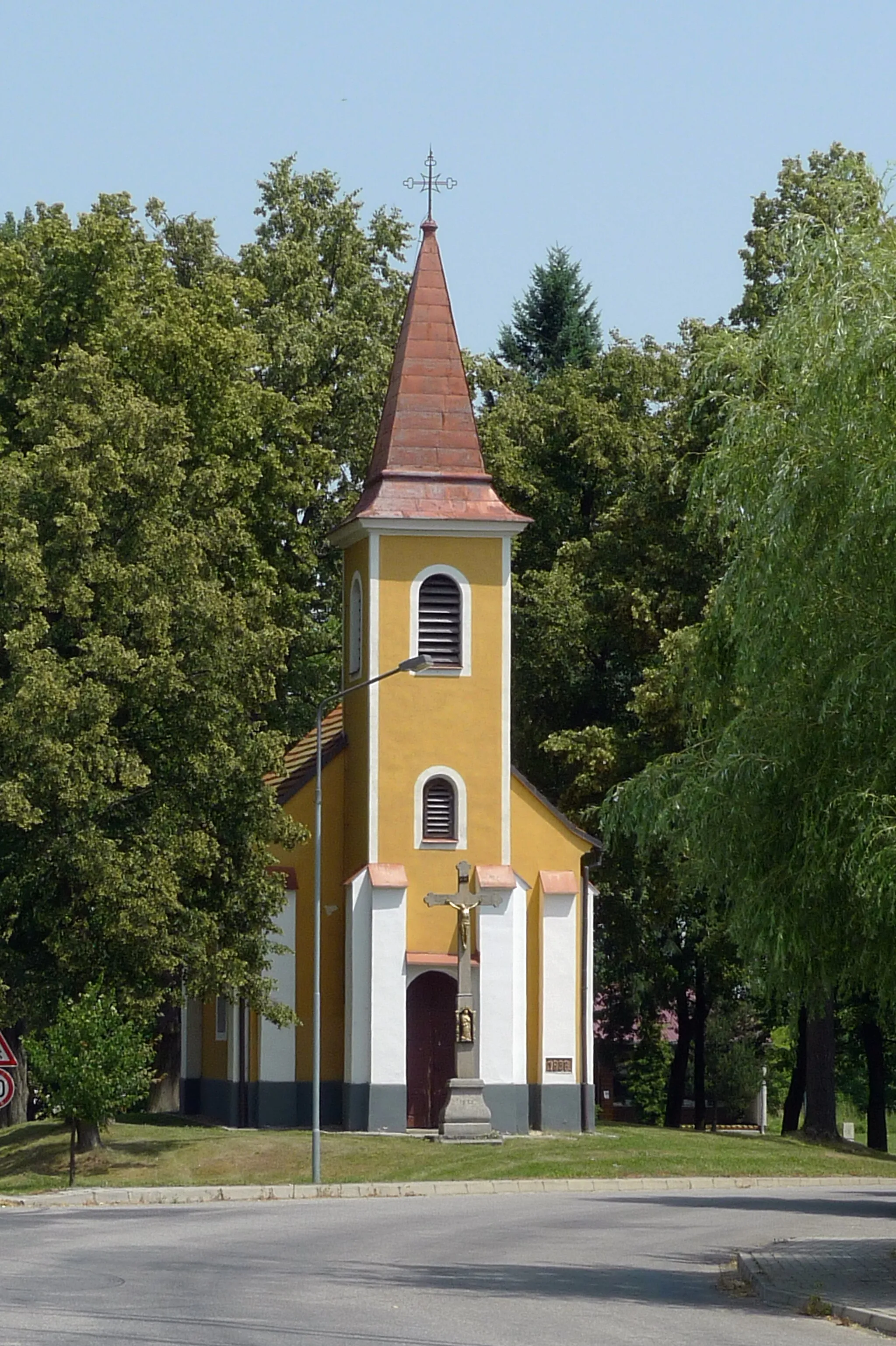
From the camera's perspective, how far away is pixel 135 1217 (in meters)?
26.0

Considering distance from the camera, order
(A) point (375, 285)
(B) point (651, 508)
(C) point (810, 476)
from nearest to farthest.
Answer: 1. (C) point (810, 476)
2. (B) point (651, 508)
3. (A) point (375, 285)

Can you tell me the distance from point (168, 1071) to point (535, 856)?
34.5 ft

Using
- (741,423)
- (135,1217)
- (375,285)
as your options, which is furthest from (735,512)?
(375,285)

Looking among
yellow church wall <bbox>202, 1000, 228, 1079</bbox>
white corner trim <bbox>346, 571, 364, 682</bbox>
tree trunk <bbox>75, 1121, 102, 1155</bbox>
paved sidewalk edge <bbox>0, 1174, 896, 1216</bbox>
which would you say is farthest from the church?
tree trunk <bbox>75, 1121, 102, 1155</bbox>

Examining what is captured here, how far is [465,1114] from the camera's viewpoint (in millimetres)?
36406

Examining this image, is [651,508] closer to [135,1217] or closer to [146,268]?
[146,268]

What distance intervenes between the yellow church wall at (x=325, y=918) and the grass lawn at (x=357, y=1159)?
221 centimetres

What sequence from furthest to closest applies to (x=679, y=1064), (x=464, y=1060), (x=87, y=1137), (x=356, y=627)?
(x=679, y=1064)
(x=356, y=627)
(x=464, y=1060)
(x=87, y=1137)

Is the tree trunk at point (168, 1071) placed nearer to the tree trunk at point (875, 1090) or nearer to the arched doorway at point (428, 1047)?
the arched doorway at point (428, 1047)

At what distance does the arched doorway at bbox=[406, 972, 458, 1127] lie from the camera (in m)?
39.3

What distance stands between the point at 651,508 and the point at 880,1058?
17.4m

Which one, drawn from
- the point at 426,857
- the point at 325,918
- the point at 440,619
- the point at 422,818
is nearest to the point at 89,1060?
the point at 325,918

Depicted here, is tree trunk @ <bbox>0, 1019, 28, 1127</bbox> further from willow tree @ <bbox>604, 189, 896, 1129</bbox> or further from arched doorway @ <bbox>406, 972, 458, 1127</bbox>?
willow tree @ <bbox>604, 189, 896, 1129</bbox>

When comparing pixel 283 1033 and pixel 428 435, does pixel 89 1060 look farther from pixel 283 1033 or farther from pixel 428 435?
pixel 428 435
